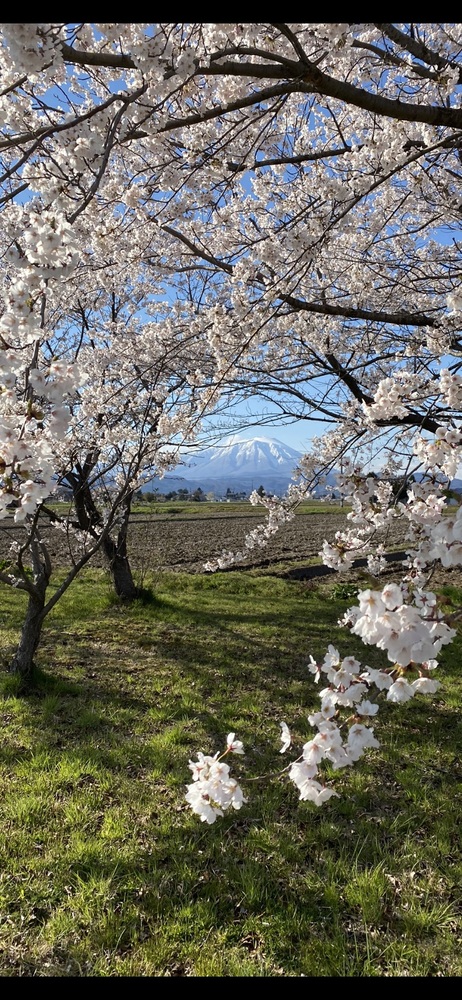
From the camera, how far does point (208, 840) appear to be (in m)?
2.93

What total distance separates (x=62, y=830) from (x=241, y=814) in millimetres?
1081

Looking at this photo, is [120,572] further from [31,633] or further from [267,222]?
[267,222]

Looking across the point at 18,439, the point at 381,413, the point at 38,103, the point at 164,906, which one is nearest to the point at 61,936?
the point at 164,906

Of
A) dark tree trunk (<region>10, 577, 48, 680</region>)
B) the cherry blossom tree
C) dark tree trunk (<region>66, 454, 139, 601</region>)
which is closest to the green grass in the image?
dark tree trunk (<region>10, 577, 48, 680</region>)

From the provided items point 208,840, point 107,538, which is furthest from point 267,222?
point 208,840

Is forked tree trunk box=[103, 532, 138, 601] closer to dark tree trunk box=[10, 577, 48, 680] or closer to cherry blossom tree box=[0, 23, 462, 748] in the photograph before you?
cherry blossom tree box=[0, 23, 462, 748]

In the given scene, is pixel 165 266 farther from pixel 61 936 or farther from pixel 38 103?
pixel 61 936

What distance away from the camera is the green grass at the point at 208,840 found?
2.26 metres

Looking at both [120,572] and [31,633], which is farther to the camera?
[120,572]

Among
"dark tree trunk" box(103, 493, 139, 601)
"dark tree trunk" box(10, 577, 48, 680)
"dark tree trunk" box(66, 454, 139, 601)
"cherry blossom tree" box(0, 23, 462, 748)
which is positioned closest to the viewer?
"cherry blossom tree" box(0, 23, 462, 748)

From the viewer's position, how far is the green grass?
2.26 meters

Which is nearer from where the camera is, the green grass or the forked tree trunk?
the green grass

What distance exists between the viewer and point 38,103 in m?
2.69

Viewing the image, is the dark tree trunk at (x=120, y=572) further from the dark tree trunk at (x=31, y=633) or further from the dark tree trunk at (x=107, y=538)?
the dark tree trunk at (x=31, y=633)
